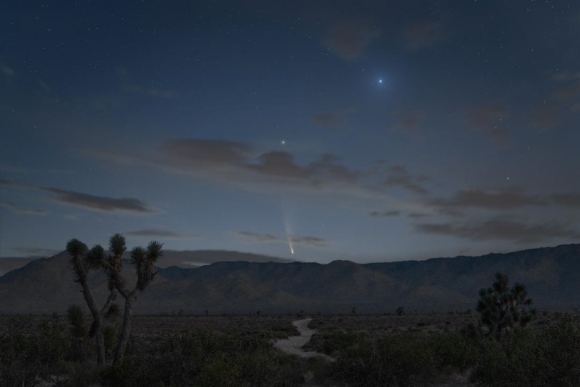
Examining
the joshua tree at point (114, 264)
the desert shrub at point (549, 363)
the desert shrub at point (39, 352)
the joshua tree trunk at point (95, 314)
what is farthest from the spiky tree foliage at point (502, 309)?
the desert shrub at point (39, 352)

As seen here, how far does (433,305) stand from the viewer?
17650 cm

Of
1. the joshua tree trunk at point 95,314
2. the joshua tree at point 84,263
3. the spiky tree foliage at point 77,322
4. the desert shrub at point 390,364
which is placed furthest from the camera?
the spiky tree foliage at point 77,322

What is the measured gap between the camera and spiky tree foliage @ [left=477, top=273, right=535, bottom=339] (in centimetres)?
4247

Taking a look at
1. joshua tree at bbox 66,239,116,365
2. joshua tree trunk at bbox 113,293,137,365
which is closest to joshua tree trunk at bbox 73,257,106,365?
joshua tree at bbox 66,239,116,365

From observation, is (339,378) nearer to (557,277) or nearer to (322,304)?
(322,304)

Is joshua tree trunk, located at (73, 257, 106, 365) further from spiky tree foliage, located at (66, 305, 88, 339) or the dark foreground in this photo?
spiky tree foliage, located at (66, 305, 88, 339)

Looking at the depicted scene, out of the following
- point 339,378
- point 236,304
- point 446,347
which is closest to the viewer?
point 339,378

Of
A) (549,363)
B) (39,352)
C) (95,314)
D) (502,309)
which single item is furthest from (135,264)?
(502,309)

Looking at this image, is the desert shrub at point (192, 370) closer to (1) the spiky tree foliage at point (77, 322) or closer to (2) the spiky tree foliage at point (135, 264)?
(2) the spiky tree foliage at point (135, 264)

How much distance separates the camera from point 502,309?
42.9 m

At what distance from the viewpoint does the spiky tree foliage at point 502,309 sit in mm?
42469

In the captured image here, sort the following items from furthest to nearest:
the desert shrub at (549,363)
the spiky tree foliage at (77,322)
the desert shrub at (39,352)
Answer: the spiky tree foliage at (77,322) < the desert shrub at (39,352) < the desert shrub at (549,363)

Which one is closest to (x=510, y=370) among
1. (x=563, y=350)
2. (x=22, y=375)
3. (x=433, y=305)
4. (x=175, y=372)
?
(x=563, y=350)

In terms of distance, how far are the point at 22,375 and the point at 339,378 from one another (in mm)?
11197
